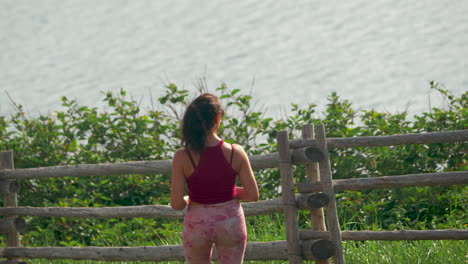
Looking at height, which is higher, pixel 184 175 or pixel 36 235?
pixel 184 175

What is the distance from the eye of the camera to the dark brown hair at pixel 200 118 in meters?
4.23

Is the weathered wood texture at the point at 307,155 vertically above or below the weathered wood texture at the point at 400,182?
above

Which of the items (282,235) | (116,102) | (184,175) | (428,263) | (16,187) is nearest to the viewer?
(184,175)

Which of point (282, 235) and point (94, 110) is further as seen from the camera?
point (94, 110)

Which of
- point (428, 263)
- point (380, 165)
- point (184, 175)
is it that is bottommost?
point (428, 263)

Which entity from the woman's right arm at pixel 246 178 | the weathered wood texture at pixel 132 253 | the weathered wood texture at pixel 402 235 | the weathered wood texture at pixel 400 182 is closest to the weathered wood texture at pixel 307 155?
the weathered wood texture at pixel 400 182

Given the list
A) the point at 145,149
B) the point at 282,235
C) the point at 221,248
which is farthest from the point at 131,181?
the point at 221,248

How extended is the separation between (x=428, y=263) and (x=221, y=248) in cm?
283

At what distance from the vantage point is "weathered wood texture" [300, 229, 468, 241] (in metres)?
6.04

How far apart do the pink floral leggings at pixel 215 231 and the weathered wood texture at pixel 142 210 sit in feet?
6.45

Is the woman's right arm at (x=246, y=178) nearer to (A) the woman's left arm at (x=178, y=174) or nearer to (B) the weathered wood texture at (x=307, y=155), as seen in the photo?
(A) the woman's left arm at (x=178, y=174)

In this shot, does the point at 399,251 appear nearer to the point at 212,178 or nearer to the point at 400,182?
the point at 400,182

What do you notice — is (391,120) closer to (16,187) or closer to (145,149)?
(145,149)

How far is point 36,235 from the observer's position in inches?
355
